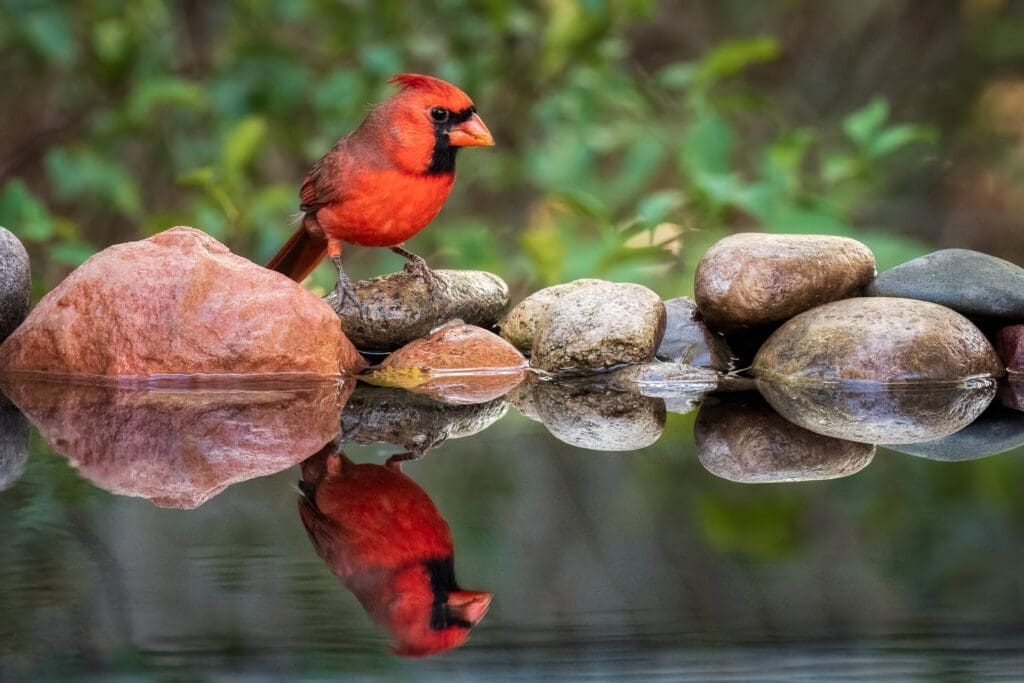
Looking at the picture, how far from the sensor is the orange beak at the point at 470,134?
3.46 meters

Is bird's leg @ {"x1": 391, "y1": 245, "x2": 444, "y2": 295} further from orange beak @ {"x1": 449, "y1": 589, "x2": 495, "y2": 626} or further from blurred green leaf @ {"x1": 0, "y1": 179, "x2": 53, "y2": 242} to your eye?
orange beak @ {"x1": 449, "y1": 589, "x2": 495, "y2": 626}

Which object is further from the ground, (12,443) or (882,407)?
(12,443)

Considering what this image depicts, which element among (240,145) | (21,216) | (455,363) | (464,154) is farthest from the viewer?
(464,154)

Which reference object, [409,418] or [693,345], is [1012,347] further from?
[409,418]

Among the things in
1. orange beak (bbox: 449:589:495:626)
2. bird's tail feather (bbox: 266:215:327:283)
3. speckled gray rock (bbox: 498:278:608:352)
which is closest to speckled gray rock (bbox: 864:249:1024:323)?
speckled gray rock (bbox: 498:278:608:352)

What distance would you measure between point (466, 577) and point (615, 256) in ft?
10.7

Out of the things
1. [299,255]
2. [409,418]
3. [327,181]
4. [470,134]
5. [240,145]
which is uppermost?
[470,134]

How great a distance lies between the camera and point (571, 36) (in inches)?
227

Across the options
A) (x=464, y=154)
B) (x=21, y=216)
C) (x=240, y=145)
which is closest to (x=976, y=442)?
(x=240, y=145)

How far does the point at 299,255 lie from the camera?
158 inches

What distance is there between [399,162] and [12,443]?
1284mm

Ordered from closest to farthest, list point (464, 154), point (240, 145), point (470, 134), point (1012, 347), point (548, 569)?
point (548, 569) < point (470, 134) < point (1012, 347) < point (240, 145) < point (464, 154)

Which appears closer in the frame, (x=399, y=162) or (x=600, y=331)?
(x=399, y=162)

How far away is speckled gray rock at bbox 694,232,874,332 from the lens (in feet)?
12.4
